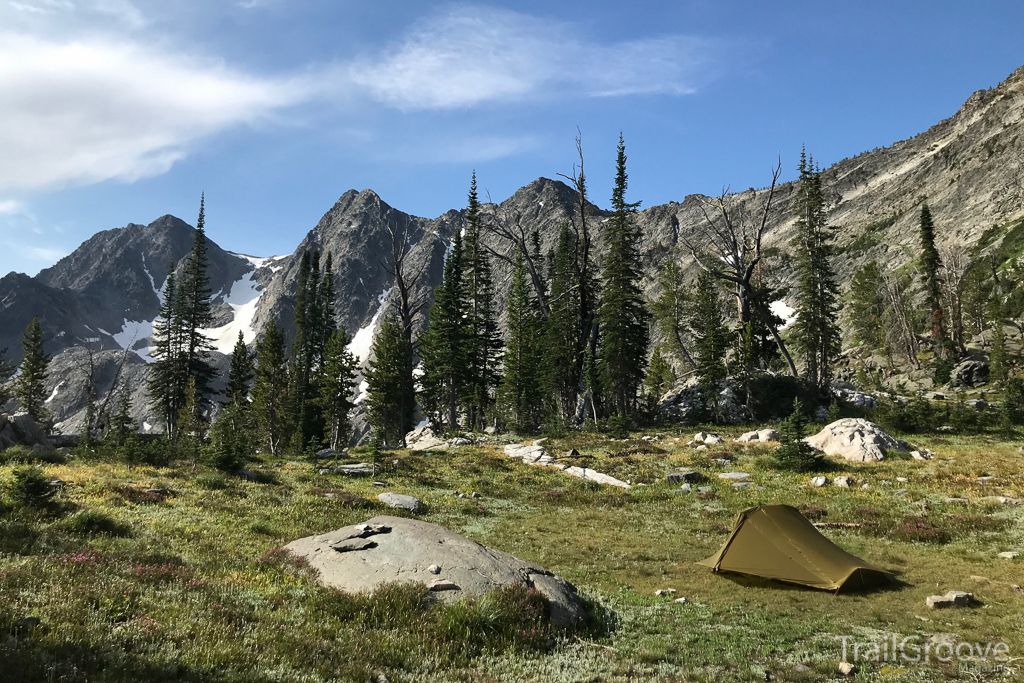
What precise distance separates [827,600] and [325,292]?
75.8 m

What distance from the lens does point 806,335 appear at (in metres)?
49.8

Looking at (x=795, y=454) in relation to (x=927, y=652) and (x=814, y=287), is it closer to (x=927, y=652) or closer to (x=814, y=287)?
(x=927, y=652)

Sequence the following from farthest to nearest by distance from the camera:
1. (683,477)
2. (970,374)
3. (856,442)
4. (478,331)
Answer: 1. (478,331)
2. (970,374)
3. (856,442)
4. (683,477)

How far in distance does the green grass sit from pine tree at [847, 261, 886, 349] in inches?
2614

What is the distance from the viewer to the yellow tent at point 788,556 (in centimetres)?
1171

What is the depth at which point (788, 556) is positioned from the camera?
1230cm

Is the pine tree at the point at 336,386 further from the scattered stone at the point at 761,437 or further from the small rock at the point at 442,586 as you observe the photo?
the small rock at the point at 442,586

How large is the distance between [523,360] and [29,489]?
4505cm

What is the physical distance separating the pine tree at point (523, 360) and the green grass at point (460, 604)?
113ft

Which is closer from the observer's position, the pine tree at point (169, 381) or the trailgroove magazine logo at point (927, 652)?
the trailgroove magazine logo at point (927, 652)

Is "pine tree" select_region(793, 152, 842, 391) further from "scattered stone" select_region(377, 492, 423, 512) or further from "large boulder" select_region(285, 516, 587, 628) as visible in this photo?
"large boulder" select_region(285, 516, 587, 628)

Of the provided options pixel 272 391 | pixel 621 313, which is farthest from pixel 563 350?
pixel 272 391

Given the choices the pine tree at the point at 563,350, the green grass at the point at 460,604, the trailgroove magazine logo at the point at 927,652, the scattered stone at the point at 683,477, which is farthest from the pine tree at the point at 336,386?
the trailgroove magazine logo at the point at 927,652

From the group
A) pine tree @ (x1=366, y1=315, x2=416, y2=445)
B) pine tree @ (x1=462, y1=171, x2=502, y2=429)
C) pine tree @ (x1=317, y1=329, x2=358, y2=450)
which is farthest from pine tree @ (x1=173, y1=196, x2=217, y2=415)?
pine tree @ (x1=462, y1=171, x2=502, y2=429)
